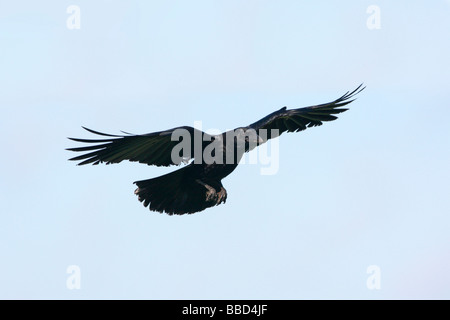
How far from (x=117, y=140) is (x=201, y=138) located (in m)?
1.07

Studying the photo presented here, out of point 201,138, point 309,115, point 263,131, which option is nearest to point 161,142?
point 201,138

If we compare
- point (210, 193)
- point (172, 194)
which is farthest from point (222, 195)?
point (172, 194)

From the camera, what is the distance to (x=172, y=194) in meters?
11.7

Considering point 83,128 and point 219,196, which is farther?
Result: point 219,196

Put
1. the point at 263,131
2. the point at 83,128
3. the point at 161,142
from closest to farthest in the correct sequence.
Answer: the point at 83,128 → the point at 161,142 → the point at 263,131

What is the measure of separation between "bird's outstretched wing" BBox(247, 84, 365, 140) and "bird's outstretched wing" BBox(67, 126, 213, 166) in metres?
1.05

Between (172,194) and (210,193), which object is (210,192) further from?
(172,194)

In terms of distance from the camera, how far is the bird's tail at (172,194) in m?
11.7

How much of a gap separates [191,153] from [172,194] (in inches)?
27.4

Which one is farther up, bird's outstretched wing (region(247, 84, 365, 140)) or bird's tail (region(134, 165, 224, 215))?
bird's outstretched wing (region(247, 84, 365, 140))

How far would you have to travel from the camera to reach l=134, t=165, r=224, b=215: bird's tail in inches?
460

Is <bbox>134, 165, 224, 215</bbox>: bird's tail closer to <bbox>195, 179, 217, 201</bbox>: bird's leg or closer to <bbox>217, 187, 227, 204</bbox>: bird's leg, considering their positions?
<bbox>195, 179, 217, 201</bbox>: bird's leg

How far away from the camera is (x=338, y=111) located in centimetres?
1234
